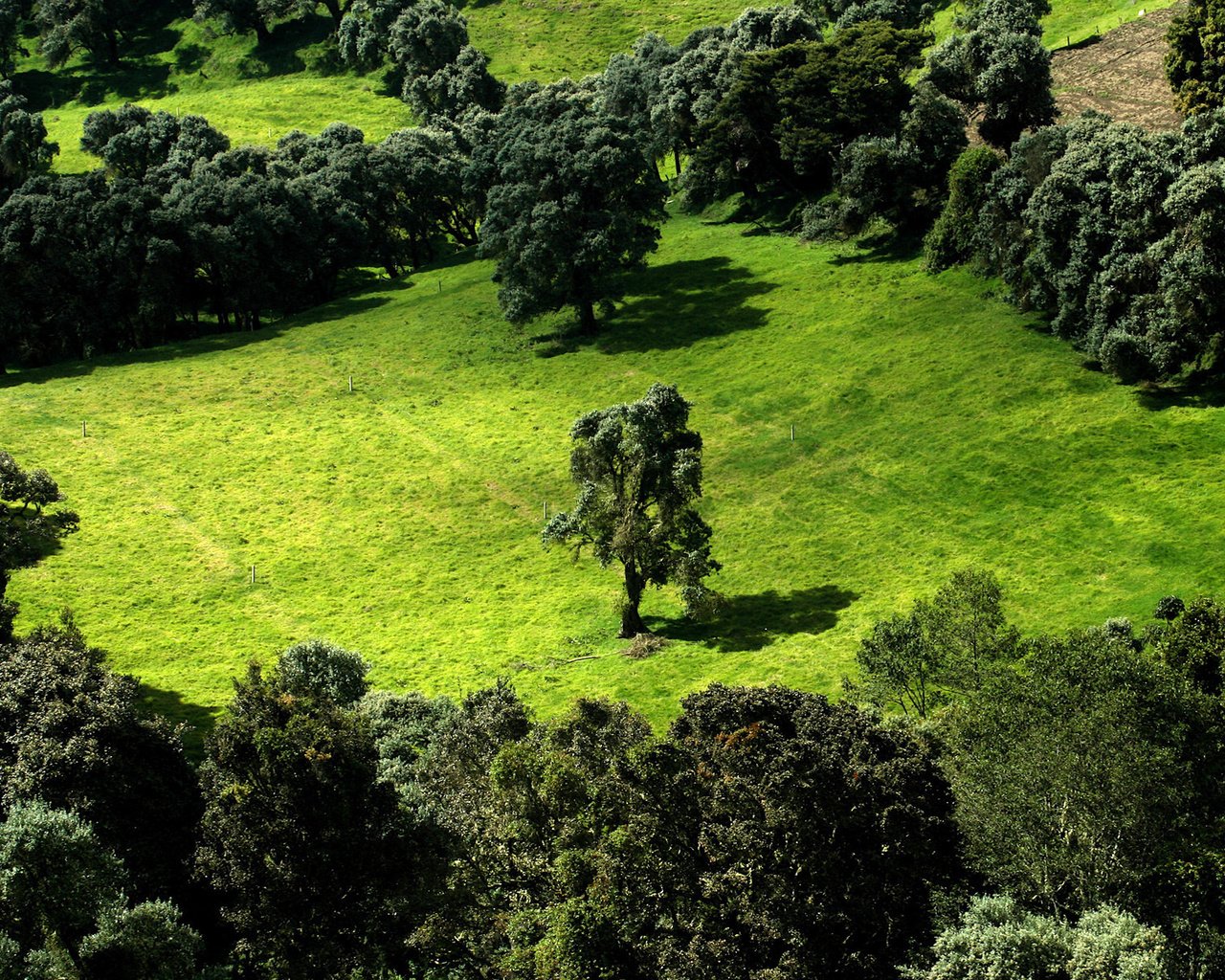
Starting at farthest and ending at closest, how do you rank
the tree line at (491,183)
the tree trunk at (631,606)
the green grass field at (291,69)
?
the green grass field at (291,69)
the tree line at (491,183)
the tree trunk at (631,606)

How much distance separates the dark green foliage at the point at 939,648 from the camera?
1924 inches

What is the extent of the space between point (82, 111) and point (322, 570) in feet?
382

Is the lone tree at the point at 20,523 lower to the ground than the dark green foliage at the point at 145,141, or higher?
lower

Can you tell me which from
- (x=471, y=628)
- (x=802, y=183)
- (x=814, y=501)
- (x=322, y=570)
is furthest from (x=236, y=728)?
(x=802, y=183)

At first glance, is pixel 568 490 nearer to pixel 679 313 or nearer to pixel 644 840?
pixel 679 313

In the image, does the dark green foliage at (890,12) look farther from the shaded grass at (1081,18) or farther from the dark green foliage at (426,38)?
the dark green foliage at (426,38)

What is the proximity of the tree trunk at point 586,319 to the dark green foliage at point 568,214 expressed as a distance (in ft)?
0.30

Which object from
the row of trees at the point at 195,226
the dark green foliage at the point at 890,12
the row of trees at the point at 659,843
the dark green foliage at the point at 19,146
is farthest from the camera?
the dark green foliage at the point at 19,146

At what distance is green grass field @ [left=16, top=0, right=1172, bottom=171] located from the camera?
154250mm

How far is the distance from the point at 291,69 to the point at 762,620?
442 feet

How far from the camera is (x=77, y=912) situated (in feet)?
120

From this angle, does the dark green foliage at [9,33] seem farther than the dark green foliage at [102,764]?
Yes

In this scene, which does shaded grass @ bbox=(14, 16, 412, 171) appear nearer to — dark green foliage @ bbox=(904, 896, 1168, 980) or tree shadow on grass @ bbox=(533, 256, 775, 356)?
tree shadow on grass @ bbox=(533, 256, 775, 356)

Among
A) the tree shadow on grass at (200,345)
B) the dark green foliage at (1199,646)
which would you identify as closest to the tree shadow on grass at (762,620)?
the dark green foliage at (1199,646)
